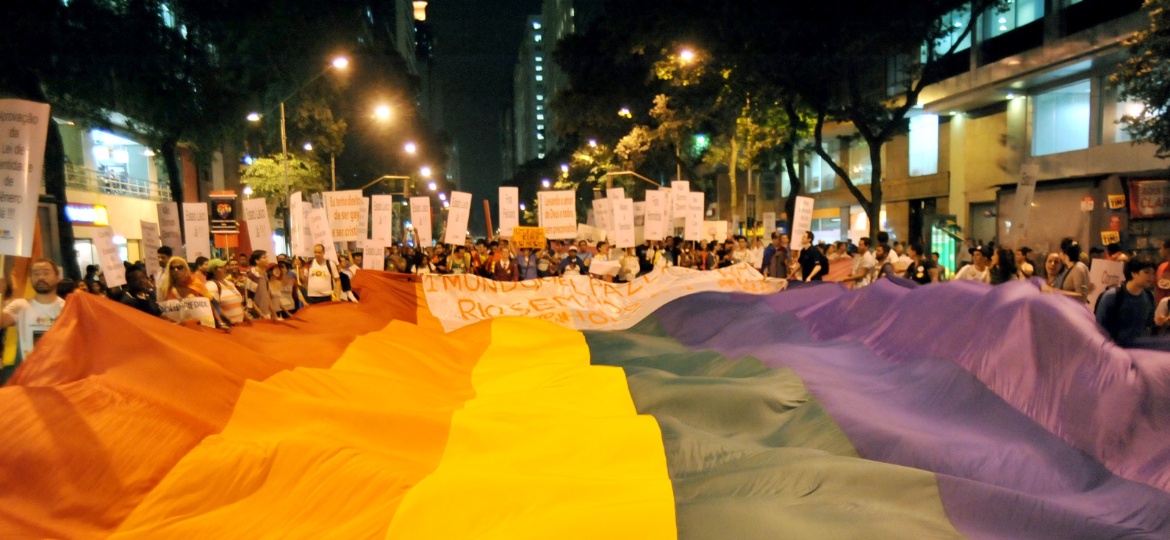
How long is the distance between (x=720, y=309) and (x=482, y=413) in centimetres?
455

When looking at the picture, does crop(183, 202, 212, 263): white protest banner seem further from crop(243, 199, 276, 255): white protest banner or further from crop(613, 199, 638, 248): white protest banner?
crop(613, 199, 638, 248): white protest banner

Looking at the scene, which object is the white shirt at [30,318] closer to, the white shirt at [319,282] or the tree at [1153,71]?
the white shirt at [319,282]

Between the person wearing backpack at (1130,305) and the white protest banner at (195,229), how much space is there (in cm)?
1405

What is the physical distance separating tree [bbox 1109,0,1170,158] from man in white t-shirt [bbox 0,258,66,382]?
54.4ft

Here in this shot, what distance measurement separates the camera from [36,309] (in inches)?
285

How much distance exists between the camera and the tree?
15234mm

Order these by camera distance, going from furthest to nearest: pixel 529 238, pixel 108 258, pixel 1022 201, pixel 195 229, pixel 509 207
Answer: pixel 529 238
pixel 509 207
pixel 195 229
pixel 108 258
pixel 1022 201

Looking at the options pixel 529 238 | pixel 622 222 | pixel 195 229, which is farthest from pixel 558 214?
pixel 195 229

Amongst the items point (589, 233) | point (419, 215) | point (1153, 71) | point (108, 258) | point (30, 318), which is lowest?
point (30, 318)

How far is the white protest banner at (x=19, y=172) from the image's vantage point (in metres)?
5.70

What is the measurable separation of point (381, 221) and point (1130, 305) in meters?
14.6

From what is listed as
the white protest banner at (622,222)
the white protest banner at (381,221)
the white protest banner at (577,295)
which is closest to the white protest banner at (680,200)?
the white protest banner at (622,222)

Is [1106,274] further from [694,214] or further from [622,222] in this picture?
[694,214]

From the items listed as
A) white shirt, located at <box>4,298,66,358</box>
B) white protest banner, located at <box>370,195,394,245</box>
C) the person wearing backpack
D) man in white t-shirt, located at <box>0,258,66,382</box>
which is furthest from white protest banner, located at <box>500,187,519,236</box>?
the person wearing backpack
